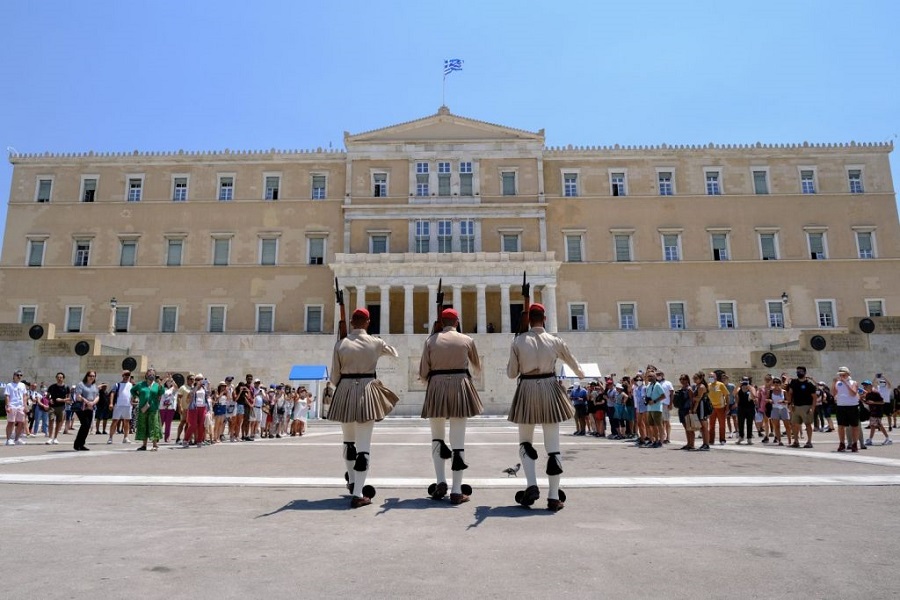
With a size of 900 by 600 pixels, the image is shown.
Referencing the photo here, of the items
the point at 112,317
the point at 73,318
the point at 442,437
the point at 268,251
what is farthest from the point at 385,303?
the point at 442,437

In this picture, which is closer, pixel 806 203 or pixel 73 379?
pixel 73 379

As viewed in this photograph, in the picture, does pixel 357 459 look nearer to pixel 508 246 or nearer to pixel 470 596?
pixel 470 596

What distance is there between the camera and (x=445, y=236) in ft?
147

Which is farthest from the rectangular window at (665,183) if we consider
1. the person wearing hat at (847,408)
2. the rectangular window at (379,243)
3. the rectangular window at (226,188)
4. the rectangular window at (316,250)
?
the person wearing hat at (847,408)

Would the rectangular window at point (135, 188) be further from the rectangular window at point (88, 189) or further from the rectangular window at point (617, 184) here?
the rectangular window at point (617, 184)

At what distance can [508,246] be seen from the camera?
44.6 metres

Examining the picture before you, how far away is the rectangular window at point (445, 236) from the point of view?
4456 centimetres

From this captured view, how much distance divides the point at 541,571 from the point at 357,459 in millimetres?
2892

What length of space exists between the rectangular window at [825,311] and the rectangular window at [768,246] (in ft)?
14.9

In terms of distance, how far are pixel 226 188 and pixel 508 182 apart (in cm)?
2210

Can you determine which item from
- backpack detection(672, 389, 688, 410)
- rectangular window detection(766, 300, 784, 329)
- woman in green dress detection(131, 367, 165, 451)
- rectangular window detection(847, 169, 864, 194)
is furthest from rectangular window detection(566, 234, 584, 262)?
woman in green dress detection(131, 367, 165, 451)

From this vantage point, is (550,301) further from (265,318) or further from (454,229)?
(265,318)

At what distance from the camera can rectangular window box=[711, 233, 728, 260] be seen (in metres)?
44.7

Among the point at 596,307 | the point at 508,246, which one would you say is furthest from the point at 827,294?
the point at 508,246
